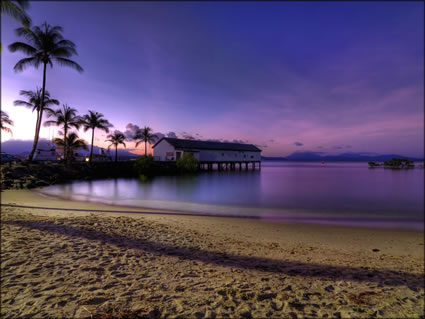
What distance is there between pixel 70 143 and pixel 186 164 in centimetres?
3504

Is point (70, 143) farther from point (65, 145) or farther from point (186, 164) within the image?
point (186, 164)

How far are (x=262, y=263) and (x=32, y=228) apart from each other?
5777 millimetres

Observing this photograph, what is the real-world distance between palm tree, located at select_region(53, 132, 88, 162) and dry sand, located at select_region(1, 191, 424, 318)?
86cm

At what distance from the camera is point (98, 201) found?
24.6 feet

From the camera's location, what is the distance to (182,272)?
3980 millimetres

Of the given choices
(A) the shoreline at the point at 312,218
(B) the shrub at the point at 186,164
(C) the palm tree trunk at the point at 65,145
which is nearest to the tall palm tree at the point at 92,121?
(C) the palm tree trunk at the point at 65,145

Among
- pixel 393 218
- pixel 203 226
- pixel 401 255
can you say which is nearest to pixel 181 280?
pixel 203 226

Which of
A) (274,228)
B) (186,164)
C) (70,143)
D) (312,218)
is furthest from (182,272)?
(186,164)

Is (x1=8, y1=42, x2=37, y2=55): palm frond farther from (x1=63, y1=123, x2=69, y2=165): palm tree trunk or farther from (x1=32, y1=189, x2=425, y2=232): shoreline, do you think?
(x1=32, y1=189, x2=425, y2=232): shoreline

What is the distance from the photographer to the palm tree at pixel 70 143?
323cm

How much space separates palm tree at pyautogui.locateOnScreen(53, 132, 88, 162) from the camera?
10.6ft

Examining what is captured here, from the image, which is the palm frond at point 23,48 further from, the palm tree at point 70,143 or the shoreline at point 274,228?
the shoreline at point 274,228

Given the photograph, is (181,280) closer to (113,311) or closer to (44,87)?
(113,311)

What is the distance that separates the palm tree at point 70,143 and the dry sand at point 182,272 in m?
0.86
